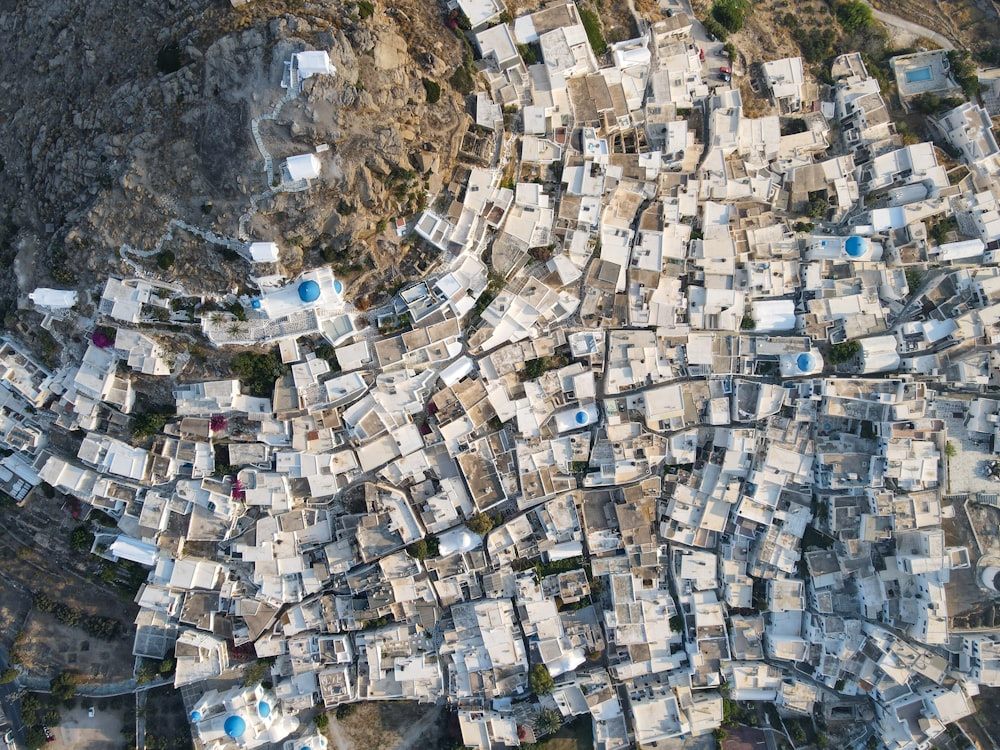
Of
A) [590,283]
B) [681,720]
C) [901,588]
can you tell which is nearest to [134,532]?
[590,283]

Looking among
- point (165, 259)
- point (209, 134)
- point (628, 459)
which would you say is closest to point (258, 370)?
point (165, 259)

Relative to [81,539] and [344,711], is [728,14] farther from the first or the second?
[81,539]

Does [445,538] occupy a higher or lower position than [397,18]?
lower

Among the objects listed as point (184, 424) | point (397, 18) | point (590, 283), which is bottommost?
point (184, 424)

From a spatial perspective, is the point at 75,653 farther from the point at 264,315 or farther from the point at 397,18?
the point at 397,18

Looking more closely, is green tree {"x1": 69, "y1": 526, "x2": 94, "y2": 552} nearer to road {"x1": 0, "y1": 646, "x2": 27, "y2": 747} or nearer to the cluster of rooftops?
the cluster of rooftops

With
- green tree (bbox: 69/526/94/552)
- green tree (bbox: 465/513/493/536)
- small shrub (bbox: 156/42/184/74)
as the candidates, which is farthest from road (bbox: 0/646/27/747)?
small shrub (bbox: 156/42/184/74)

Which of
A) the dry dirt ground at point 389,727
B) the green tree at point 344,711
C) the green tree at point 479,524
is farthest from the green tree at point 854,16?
the green tree at point 344,711

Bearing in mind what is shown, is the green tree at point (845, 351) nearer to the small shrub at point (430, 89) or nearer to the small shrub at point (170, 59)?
the small shrub at point (430, 89)
